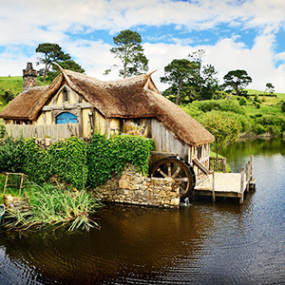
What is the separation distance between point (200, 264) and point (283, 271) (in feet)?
8.26

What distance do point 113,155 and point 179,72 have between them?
44.1 metres

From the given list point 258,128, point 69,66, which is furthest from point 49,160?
point 258,128

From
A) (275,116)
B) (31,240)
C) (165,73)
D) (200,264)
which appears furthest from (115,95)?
(275,116)

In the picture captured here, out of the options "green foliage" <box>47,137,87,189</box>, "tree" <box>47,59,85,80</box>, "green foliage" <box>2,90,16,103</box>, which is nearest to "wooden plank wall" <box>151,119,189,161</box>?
"green foliage" <box>47,137,87,189</box>

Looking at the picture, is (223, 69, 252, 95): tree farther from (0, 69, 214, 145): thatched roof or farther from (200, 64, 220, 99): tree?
(0, 69, 214, 145): thatched roof

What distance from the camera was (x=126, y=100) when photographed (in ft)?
54.9

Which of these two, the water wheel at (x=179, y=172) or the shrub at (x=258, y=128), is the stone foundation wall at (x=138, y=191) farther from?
the shrub at (x=258, y=128)

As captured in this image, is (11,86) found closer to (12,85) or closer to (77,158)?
(12,85)

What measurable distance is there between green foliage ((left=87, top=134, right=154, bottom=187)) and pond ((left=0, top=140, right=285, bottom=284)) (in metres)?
1.95

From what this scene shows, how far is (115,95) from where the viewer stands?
17.1m

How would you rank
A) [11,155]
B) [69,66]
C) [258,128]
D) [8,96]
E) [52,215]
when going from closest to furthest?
[52,215], [11,155], [69,66], [8,96], [258,128]

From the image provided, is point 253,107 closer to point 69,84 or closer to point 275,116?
point 275,116

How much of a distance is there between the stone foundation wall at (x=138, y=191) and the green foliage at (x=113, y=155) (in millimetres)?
398

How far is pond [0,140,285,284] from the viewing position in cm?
822
